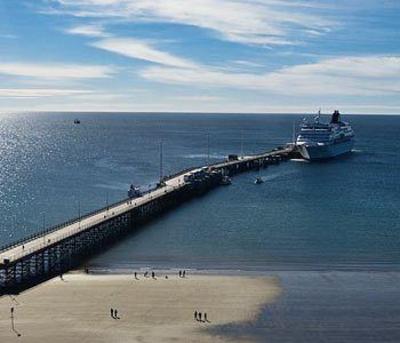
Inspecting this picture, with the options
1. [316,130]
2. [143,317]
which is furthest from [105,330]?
[316,130]

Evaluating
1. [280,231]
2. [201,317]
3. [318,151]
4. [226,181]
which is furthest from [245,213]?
[318,151]

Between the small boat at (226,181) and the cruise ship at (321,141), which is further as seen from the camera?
the cruise ship at (321,141)

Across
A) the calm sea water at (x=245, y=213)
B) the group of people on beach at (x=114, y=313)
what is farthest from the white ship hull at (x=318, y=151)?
the group of people on beach at (x=114, y=313)

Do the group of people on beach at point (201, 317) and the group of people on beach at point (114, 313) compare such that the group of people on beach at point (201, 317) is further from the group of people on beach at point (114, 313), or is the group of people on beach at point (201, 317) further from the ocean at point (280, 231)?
the group of people on beach at point (114, 313)

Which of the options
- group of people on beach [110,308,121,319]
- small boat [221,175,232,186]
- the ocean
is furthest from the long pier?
small boat [221,175,232,186]

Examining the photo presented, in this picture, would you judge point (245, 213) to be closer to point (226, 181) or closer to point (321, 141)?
point (226, 181)

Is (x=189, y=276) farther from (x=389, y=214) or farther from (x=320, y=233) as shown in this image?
(x=389, y=214)

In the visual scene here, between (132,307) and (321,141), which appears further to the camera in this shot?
(321,141)
